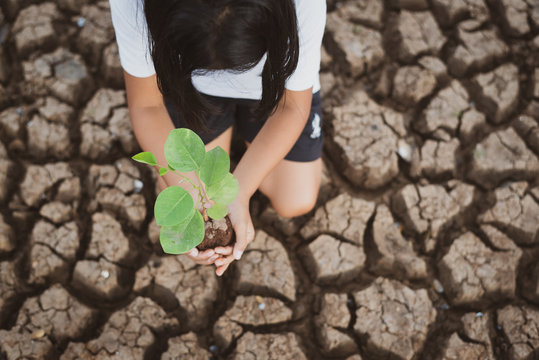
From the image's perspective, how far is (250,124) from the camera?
184 cm

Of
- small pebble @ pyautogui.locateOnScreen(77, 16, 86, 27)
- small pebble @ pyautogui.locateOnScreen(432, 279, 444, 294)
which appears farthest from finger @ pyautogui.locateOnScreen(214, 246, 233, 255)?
small pebble @ pyautogui.locateOnScreen(77, 16, 86, 27)

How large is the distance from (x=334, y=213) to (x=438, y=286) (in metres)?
0.56

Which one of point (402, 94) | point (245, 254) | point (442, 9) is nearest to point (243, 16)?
point (245, 254)

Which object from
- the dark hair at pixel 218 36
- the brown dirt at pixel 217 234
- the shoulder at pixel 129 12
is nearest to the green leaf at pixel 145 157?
the dark hair at pixel 218 36

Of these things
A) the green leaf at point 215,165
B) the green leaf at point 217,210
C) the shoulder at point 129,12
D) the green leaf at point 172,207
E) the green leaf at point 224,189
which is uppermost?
the shoulder at point 129,12

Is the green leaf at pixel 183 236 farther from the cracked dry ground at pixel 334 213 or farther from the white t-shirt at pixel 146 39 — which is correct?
the cracked dry ground at pixel 334 213

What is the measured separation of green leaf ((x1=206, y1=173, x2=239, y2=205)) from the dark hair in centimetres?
30

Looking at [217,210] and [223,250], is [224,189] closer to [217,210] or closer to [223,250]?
[217,210]

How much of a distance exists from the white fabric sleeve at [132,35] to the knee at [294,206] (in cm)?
78

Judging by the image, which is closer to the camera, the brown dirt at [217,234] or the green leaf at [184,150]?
the green leaf at [184,150]

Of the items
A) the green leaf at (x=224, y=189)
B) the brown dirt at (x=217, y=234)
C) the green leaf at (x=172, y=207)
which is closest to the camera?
the green leaf at (x=172, y=207)

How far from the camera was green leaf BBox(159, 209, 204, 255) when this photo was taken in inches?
40.0

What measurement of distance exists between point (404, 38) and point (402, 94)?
34 centimetres

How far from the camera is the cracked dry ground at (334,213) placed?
1.67 meters
